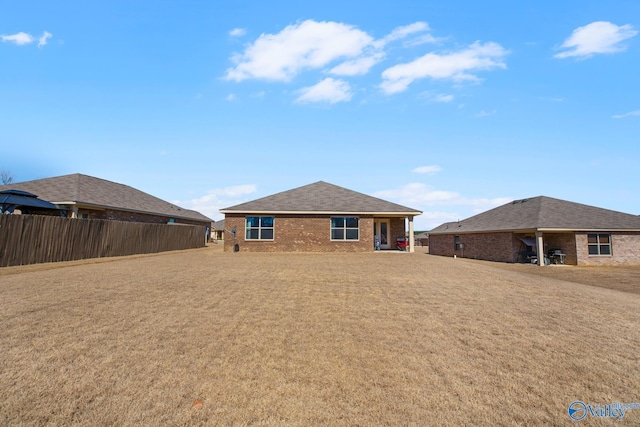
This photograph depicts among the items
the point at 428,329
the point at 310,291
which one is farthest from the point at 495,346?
the point at 310,291

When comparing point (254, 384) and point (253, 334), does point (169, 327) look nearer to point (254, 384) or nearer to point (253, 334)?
point (253, 334)

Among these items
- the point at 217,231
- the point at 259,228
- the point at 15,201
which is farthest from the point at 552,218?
the point at 217,231

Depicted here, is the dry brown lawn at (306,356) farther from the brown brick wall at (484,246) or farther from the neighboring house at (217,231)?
the neighboring house at (217,231)

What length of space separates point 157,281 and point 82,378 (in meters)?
6.40

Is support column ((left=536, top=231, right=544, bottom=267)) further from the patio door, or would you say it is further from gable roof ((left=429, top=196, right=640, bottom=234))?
the patio door

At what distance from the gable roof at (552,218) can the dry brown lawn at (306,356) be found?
667 inches

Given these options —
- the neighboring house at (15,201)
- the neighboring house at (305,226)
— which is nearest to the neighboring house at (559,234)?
the neighboring house at (305,226)

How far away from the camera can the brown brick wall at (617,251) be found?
2306 cm

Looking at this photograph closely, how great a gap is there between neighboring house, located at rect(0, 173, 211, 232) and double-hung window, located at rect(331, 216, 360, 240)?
17178mm

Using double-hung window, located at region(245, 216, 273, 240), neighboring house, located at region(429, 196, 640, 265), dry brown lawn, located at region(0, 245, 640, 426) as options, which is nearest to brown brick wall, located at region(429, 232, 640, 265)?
neighboring house, located at region(429, 196, 640, 265)

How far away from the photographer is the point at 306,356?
15.6ft

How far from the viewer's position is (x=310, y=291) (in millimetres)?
8883

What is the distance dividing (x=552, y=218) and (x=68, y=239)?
31.5 metres

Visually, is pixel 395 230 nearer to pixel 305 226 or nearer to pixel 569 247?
pixel 305 226
